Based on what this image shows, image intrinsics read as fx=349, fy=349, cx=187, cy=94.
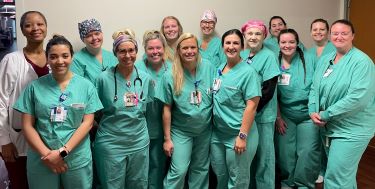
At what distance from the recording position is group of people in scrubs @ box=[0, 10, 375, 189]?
2.01 m

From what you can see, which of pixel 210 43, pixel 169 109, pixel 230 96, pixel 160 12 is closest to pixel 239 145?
pixel 230 96

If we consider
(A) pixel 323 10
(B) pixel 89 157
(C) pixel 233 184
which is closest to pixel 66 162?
(B) pixel 89 157

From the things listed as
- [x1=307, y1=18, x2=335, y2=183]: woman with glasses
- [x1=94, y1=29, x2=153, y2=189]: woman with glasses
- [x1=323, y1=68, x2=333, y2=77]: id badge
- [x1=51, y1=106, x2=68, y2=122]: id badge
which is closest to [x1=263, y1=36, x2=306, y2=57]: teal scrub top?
[x1=307, y1=18, x2=335, y2=183]: woman with glasses

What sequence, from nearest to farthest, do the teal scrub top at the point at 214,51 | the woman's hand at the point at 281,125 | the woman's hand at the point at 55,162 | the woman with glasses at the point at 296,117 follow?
the woman's hand at the point at 55,162 < the woman with glasses at the point at 296,117 < the woman's hand at the point at 281,125 < the teal scrub top at the point at 214,51

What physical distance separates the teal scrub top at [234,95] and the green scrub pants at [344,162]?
675mm

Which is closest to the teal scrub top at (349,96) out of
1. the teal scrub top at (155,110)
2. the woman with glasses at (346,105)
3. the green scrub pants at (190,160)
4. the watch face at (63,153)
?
the woman with glasses at (346,105)

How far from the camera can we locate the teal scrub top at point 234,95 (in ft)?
7.78

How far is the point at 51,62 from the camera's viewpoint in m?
1.97

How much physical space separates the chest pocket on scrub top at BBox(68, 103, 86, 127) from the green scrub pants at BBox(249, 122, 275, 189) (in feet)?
4.52

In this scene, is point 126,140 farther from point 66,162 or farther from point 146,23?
point 146,23

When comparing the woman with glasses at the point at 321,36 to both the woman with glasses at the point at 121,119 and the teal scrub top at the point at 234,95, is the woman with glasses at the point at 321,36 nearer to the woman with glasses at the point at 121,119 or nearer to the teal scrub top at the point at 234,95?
the teal scrub top at the point at 234,95

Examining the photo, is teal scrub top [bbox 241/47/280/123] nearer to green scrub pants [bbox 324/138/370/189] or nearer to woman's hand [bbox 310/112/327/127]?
woman's hand [bbox 310/112/327/127]

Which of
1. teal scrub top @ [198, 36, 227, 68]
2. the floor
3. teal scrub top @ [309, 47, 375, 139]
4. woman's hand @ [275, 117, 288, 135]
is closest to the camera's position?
teal scrub top @ [309, 47, 375, 139]

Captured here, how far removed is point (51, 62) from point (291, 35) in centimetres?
187
